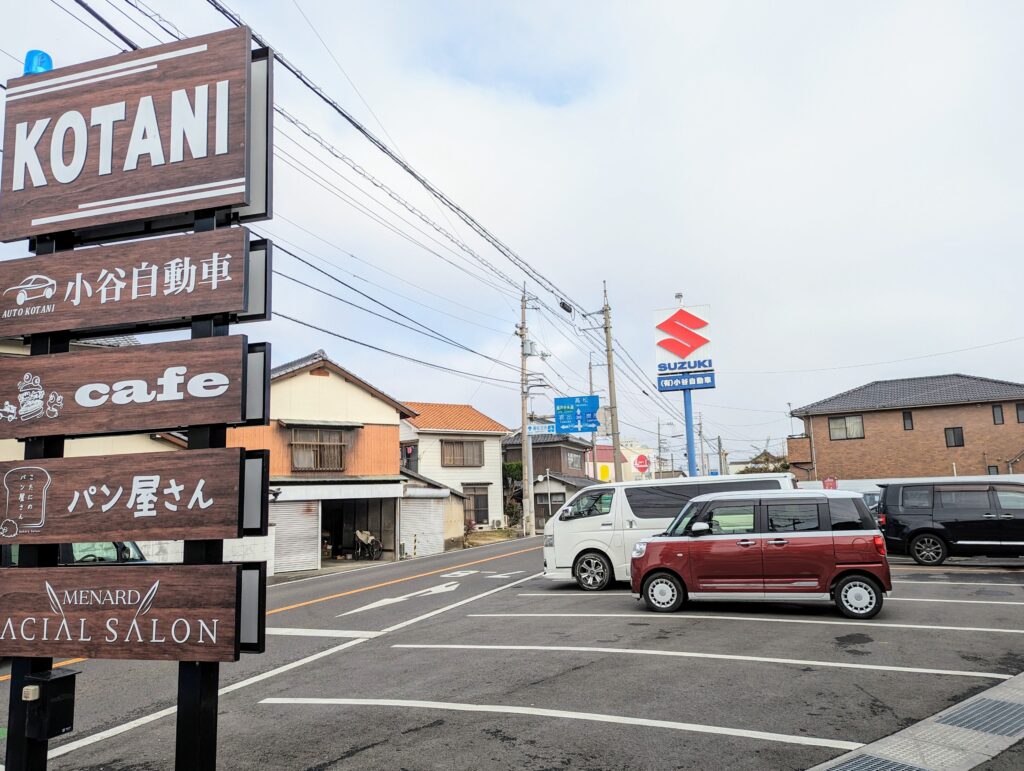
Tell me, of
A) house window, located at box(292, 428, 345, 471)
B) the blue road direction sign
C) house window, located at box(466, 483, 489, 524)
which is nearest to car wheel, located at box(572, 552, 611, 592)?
house window, located at box(292, 428, 345, 471)

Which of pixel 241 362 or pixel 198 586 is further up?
pixel 241 362

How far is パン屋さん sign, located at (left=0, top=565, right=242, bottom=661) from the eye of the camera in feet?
12.0

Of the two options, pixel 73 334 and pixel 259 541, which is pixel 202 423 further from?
pixel 259 541

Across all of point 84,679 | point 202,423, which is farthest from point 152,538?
point 84,679

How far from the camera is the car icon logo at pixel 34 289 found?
429 cm

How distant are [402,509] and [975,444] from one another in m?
28.5

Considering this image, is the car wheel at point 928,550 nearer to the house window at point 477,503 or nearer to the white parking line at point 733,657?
the white parking line at point 733,657

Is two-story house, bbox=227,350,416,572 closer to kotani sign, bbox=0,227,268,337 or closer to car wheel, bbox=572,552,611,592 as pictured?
car wheel, bbox=572,552,611,592

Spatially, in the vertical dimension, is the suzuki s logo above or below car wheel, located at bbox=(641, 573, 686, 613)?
above

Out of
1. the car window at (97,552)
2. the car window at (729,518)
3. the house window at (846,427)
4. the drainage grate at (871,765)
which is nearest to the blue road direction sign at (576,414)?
the house window at (846,427)

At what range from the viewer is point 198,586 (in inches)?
146

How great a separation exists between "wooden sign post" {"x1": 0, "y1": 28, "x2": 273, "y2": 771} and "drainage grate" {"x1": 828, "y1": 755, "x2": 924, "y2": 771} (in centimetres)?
382

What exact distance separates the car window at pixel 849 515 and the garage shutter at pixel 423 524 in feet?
64.4

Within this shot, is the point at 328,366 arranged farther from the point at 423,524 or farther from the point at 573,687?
the point at 573,687
